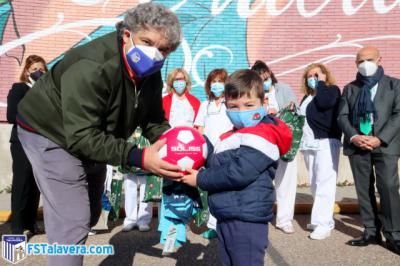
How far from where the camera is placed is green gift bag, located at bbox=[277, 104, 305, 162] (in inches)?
256

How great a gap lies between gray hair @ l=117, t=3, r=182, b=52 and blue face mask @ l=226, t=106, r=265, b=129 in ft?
2.14

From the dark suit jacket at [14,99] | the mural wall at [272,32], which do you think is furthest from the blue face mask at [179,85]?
the mural wall at [272,32]

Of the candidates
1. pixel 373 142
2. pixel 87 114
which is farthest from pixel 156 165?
pixel 373 142

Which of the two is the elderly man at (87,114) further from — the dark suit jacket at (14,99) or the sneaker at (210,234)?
the sneaker at (210,234)

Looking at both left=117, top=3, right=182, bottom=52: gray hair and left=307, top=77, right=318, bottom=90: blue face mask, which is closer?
left=117, top=3, right=182, bottom=52: gray hair

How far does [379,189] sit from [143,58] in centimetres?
370

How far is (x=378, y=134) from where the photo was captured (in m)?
5.80

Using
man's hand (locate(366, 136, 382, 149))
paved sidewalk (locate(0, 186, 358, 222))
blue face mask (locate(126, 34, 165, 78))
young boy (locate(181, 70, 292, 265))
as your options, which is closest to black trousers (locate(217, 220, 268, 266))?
young boy (locate(181, 70, 292, 265))

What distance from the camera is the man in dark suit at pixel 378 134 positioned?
5801mm

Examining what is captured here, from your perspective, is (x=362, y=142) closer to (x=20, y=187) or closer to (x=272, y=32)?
(x=20, y=187)

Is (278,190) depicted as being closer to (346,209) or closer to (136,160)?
(346,209)

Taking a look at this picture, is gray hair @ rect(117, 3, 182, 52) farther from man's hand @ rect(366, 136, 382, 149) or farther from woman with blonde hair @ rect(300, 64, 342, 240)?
woman with blonde hair @ rect(300, 64, 342, 240)

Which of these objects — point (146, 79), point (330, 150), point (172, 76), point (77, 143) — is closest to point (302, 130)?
point (330, 150)

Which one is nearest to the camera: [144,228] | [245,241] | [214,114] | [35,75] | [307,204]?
[245,241]
